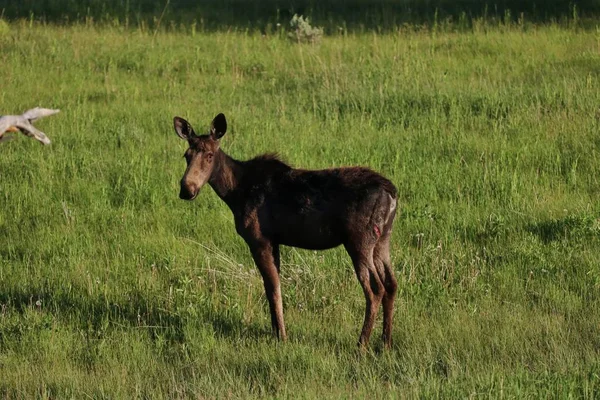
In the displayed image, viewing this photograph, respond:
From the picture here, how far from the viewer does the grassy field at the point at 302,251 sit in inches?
315

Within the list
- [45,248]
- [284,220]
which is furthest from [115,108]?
[284,220]

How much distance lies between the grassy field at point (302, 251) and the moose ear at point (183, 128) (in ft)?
4.88

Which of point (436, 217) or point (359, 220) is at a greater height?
point (359, 220)

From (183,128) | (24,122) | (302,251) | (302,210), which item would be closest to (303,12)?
(302,251)

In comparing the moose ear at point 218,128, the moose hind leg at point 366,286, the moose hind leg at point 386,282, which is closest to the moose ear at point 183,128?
the moose ear at point 218,128

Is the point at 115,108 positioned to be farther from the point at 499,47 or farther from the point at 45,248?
the point at 499,47

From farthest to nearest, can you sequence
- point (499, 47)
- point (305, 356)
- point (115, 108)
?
1. point (499, 47)
2. point (115, 108)
3. point (305, 356)

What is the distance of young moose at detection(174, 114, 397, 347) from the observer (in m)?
8.36

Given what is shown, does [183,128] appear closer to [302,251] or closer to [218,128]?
[218,128]

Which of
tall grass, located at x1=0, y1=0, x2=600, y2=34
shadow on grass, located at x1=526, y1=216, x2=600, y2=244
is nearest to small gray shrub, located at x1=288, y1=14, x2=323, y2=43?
tall grass, located at x1=0, y1=0, x2=600, y2=34

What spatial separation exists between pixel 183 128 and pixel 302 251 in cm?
218

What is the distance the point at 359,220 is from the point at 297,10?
14.9 metres

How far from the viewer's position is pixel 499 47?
58.5 ft

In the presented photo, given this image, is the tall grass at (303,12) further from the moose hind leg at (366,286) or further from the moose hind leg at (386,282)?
the moose hind leg at (366,286)
